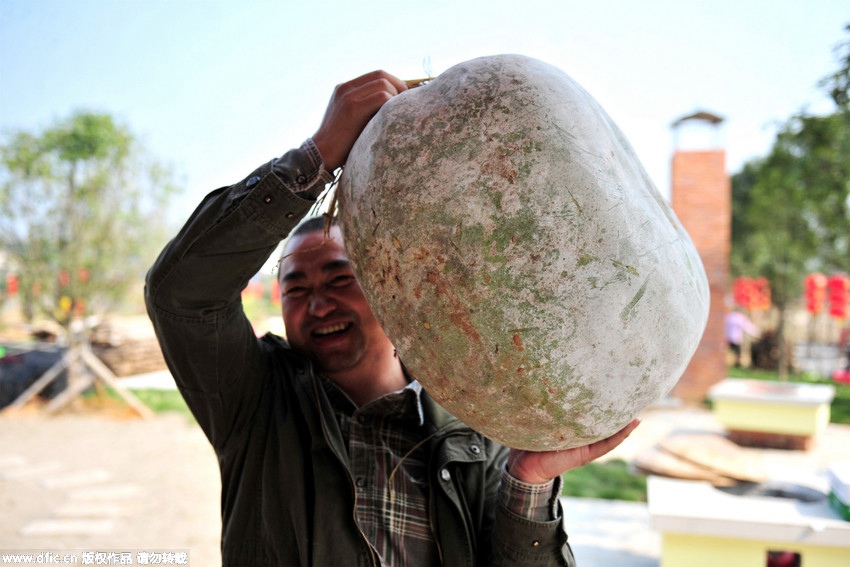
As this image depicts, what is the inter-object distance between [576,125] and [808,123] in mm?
3378

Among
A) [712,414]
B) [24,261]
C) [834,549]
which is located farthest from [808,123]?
[24,261]

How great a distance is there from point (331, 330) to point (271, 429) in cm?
25

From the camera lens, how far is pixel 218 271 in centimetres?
125

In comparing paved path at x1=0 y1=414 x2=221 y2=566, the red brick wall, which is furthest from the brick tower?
paved path at x1=0 y1=414 x2=221 y2=566

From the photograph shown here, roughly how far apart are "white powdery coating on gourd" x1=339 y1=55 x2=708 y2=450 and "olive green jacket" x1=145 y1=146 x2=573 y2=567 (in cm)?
24

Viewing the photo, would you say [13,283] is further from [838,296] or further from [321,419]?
[838,296]

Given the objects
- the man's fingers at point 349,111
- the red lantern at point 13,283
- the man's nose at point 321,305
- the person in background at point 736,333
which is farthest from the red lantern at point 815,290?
the man's fingers at point 349,111

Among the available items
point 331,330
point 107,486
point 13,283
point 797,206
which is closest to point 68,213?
point 13,283

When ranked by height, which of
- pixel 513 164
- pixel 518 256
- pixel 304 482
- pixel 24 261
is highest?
pixel 513 164

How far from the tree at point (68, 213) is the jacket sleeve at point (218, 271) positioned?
7.43 meters

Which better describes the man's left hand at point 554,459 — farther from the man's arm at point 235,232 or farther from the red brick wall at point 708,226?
the red brick wall at point 708,226

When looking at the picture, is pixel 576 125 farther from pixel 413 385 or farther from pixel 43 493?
pixel 43 493

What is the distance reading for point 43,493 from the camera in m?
5.38

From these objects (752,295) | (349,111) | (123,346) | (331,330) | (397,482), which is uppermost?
(349,111)
